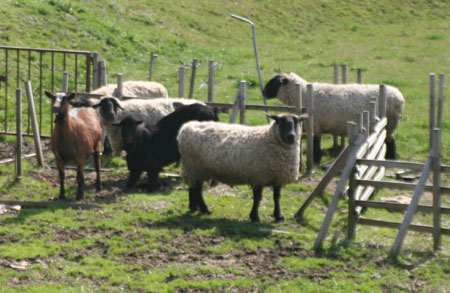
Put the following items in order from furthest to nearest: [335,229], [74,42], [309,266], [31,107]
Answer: [74,42], [31,107], [335,229], [309,266]

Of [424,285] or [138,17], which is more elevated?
[138,17]

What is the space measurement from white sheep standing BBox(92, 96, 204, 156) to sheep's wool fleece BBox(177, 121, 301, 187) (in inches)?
120

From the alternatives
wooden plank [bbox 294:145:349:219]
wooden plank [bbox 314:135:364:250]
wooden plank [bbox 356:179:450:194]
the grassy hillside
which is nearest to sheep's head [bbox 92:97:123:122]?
wooden plank [bbox 294:145:349:219]

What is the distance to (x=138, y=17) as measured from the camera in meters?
32.6

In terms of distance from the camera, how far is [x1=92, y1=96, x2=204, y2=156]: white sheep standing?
15.5 m

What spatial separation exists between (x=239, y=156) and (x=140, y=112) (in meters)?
4.32

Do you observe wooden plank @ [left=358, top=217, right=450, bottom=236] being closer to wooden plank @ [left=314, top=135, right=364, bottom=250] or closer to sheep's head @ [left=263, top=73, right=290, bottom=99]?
wooden plank @ [left=314, top=135, right=364, bottom=250]

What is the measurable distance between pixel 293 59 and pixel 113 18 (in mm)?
7657

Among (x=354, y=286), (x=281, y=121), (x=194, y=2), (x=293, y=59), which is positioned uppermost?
(x=194, y=2)

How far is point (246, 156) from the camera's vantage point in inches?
486

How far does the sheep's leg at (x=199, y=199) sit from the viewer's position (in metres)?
12.8

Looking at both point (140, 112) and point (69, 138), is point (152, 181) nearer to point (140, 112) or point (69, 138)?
point (69, 138)

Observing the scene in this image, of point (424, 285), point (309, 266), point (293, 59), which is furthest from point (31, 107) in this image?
point (293, 59)

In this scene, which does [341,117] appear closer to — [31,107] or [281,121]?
[281,121]
